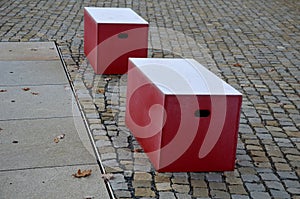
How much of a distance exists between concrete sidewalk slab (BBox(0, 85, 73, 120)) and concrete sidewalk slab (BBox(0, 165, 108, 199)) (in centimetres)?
142

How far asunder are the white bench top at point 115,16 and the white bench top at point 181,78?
6.54 feet

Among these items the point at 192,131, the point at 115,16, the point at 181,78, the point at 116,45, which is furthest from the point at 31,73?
the point at 192,131

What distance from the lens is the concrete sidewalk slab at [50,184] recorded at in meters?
4.57

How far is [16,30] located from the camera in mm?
10359

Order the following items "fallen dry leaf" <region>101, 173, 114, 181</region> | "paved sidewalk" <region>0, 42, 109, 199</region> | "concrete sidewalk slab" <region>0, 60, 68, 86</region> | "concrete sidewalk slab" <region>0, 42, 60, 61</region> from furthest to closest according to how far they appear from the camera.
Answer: "concrete sidewalk slab" <region>0, 42, 60, 61</region>
"concrete sidewalk slab" <region>0, 60, 68, 86</region>
"fallen dry leaf" <region>101, 173, 114, 181</region>
"paved sidewalk" <region>0, 42, 109, 199</region>

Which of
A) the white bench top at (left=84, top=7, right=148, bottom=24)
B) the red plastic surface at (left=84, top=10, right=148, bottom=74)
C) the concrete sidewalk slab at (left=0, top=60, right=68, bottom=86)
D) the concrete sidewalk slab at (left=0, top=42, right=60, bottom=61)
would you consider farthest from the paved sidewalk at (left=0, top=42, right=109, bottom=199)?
the white bench top at (left=84, top=7, right=148, bottom=24)

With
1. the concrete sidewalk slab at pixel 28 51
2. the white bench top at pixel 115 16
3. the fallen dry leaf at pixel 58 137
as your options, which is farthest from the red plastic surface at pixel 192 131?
the concrete sidewalk slab at pixel 28 51

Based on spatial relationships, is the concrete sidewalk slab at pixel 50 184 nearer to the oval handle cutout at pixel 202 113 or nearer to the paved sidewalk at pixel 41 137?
the paved sidewalk at pixel 41 137

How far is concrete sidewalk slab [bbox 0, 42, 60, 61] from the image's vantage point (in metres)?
8.65

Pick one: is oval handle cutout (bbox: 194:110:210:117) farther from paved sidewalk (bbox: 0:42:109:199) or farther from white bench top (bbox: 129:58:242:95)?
paved sidewalk (bbox: 0:42:109:199)

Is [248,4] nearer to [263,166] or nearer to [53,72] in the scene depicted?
[53,72]

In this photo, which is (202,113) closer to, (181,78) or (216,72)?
(181,78)

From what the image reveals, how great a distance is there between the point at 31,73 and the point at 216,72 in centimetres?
274

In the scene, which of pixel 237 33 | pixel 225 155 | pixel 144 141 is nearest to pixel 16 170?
pixel 144 141
